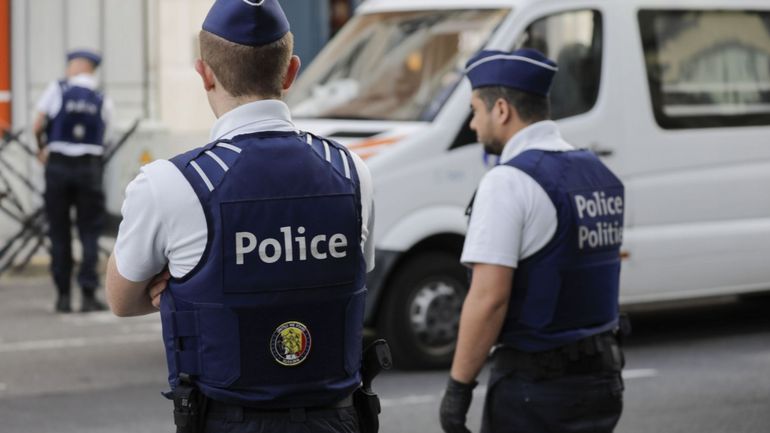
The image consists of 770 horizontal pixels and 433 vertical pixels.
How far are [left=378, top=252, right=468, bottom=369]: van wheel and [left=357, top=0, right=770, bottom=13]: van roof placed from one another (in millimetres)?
1534

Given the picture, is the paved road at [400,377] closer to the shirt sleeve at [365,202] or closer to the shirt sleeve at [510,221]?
the shirt sleeve at [510,221]

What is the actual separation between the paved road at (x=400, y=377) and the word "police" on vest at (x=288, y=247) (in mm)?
4126

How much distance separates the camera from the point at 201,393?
3.01 m

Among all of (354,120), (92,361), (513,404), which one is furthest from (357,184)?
(92,361)

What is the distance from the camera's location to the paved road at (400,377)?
288 inches

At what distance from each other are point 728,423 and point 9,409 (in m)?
3.63

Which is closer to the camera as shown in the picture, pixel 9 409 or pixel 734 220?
pixel 9 409

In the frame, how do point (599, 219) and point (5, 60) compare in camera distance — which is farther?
point (5, 60)

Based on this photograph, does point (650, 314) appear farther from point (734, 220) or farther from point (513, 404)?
point (513, 404)

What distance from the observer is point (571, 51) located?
8789mm

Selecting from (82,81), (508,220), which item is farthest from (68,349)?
(508,220)

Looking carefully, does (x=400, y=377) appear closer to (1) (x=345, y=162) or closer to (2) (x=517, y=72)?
(2) (x=517, y=72)

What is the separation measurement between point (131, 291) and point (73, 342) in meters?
6.95

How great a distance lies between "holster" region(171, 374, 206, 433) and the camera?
2.98 metres
